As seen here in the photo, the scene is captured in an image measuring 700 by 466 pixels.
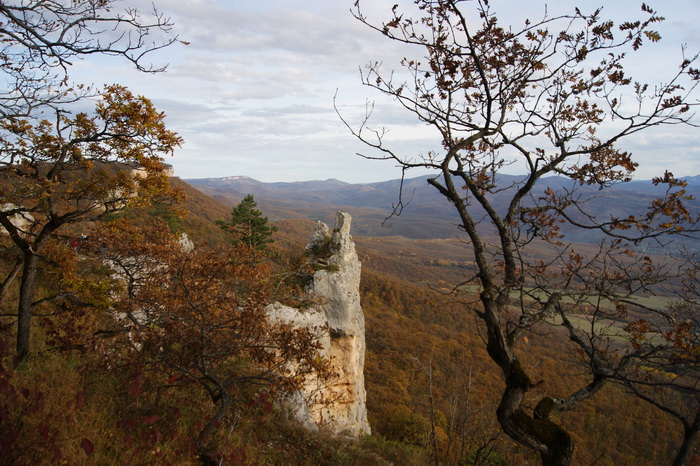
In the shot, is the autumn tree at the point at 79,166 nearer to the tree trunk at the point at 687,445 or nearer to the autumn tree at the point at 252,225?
the tree trunk at the point at 687,445

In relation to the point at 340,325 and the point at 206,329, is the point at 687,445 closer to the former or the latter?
the point at 206,329

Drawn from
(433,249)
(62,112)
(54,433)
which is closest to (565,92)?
(54,433)

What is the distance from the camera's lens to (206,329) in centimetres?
576

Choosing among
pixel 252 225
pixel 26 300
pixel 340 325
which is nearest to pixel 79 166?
pixel 26 300

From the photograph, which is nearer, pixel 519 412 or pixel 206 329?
pixel 519 412

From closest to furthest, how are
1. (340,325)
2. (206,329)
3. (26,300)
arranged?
(206,329)
(26,300)
(340,325)

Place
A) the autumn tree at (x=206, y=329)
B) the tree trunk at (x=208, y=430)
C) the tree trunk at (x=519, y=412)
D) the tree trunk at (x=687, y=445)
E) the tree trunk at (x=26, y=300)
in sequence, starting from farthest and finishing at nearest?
the tree trunk at (x=26, y=300), the tree trunk at (x=687, y=445), the autumn tree at (x=206, y=329), the tree trunk at (x=208, y=430), the tree trunk at (x=519, y=412)

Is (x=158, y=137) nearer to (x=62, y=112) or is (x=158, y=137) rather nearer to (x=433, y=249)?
(x=62, y=112)

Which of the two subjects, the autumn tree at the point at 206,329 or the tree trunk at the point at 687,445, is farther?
the tree trunk at the point at 687,445

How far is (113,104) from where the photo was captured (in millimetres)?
8141

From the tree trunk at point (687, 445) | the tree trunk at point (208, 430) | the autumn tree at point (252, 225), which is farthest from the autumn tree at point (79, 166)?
→ the autumn tree at point (252, 225)

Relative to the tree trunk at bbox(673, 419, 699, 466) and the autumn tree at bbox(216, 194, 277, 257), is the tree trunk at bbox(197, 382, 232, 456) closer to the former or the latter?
the tree trunk at bbox(673, 419, 699, 466)

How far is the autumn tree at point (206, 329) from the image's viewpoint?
5.71 m

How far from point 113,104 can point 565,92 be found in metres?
8.80
